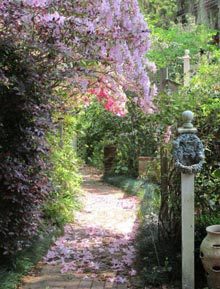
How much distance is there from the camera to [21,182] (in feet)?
12.6

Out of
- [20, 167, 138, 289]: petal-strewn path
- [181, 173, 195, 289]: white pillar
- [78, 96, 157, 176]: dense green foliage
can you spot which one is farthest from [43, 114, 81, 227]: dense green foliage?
[181, 173, 195, 289]: white pillar

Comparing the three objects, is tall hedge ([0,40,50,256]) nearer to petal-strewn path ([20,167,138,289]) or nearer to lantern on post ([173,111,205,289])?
petal-strewn path ([20,167,138,289])

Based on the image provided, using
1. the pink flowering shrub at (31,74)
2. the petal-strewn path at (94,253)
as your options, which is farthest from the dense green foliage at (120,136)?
the pink flowering shrub at (31,74)

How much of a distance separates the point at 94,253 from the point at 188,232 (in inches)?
64.5

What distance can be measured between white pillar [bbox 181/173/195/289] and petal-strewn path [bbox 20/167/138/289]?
1.96 feet

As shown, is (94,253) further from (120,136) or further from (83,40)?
(120,136)

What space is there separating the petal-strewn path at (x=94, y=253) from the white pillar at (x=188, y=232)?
60 centimetres

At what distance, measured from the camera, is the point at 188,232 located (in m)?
3.97

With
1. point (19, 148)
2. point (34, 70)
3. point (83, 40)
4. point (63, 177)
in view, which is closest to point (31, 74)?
point (34, 70)

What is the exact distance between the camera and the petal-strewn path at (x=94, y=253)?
4395 mm

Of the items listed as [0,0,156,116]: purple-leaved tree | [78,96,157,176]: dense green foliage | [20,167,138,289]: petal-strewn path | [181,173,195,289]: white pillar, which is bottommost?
[20,167,138,289]: petal-strewn path

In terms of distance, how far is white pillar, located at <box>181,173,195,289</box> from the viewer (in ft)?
13.0

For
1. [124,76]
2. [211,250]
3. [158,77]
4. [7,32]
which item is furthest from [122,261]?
[158,77]

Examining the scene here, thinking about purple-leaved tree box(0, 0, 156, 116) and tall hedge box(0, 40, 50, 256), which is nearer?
tall hedge box(0, 40, 50, 256)
